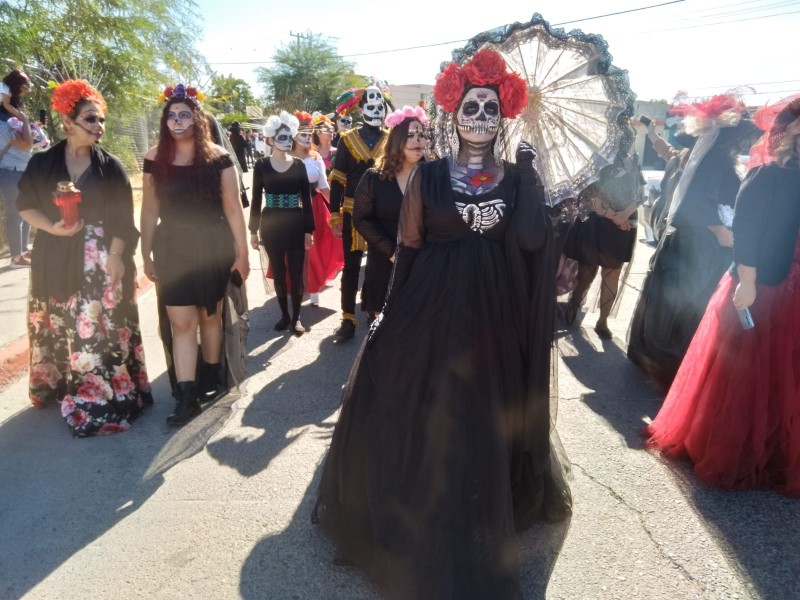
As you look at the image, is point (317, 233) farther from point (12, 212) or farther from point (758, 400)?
point (758, 400)

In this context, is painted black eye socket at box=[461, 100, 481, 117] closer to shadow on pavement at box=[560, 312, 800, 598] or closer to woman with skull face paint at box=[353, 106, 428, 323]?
woman with skull face paint at box=[353, 106, 428, 323]

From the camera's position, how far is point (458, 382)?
2.41 metres

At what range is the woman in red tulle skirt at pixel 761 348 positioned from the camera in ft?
10.0

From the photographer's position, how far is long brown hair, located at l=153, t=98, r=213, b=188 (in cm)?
364

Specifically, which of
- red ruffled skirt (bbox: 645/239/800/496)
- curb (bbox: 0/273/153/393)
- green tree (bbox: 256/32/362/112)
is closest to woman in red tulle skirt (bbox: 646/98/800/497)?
red ruffled skirt (bbox: 645/239/800/496)

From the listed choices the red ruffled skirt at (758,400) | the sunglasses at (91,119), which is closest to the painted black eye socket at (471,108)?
the red ruffled skirt at (758,400)

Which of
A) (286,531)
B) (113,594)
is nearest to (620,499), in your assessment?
(286,531)

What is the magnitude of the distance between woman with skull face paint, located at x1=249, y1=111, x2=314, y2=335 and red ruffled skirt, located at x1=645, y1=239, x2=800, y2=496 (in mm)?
3730

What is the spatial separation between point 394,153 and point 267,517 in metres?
2.54

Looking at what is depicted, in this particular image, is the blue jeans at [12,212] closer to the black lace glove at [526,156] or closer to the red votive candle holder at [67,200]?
the red votive candle holder at [67,200]

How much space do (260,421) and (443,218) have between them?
222 centimetres

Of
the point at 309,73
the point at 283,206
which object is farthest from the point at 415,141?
the point at 309,73

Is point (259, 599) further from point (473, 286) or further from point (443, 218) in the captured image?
point (443, 218)

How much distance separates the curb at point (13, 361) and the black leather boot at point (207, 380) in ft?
2.81
